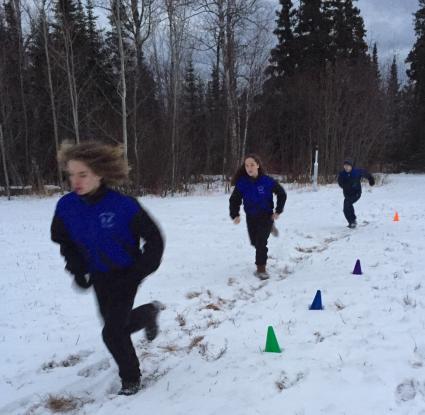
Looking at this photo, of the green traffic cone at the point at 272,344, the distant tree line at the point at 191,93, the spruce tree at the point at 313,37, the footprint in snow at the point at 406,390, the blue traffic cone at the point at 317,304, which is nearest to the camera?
the footprint in snow at the point at 406,390

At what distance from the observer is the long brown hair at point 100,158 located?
3.00 m

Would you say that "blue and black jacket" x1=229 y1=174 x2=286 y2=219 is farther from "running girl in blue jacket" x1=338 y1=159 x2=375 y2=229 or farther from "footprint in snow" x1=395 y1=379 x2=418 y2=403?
"running girl in blue jacket" x1=338 y1=159 x2=375 y2=229

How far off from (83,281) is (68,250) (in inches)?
10.9

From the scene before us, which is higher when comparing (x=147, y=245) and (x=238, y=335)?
(x=147, y=245)

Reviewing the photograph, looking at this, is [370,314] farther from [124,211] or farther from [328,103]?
[328,103]

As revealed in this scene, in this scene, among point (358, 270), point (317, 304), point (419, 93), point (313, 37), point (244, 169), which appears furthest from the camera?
point (419, 93)

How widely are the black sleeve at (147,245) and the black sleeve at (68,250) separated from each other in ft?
1.60

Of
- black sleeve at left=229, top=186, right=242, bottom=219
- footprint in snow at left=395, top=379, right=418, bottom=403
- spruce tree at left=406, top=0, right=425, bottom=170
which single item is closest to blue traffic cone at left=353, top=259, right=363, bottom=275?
black sleeve at left=229, top=186, right=242, bottom=219

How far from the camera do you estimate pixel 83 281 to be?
10.5 ft

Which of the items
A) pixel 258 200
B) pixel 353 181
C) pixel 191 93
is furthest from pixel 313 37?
pixel 258 200

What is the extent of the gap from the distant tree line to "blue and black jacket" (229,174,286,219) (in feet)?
23.1

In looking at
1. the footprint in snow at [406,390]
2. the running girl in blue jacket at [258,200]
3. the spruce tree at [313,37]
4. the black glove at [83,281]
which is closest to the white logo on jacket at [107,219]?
the black glove at [83,281]

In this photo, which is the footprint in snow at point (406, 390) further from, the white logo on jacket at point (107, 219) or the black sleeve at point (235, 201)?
the black sleeve at point (235, 201)

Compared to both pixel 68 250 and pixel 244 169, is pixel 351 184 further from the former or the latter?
pixel 68 250
